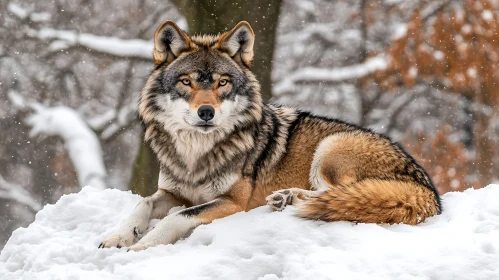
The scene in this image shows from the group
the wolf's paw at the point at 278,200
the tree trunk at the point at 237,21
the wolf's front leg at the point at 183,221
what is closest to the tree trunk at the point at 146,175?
the tree trunk at the point at 237,21

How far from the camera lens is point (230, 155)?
5047mm

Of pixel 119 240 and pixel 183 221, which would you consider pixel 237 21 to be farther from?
pixel 119 240

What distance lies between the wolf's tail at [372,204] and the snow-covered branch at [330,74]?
8565 mm

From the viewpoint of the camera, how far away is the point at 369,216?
13.8 ft

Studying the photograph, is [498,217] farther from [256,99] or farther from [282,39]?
[282,39]

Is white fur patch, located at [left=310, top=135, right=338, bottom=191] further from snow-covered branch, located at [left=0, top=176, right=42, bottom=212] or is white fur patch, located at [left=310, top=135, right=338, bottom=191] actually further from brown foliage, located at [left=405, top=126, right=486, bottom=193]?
snow-covered branch, located at [left=0, top=176, right=42, bottom=212]

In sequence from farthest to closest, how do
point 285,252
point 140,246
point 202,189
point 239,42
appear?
point 239,42, point 202,189, point 140,246, point 285,252

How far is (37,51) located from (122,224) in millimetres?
9481

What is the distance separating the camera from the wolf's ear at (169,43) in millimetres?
4918

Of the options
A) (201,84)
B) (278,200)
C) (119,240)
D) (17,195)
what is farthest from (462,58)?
Answer: (17,195)

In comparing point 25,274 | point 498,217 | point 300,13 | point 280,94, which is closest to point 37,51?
point 280,94

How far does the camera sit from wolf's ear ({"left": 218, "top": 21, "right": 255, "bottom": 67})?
5.07 meters

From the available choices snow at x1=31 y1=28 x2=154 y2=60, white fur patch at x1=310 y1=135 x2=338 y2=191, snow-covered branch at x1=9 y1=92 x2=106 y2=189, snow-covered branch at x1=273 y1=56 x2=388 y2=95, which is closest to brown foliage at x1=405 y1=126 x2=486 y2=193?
snow-covered branch at x1=273 y1=56 x2=388 y2=95

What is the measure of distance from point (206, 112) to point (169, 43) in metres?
0.80
